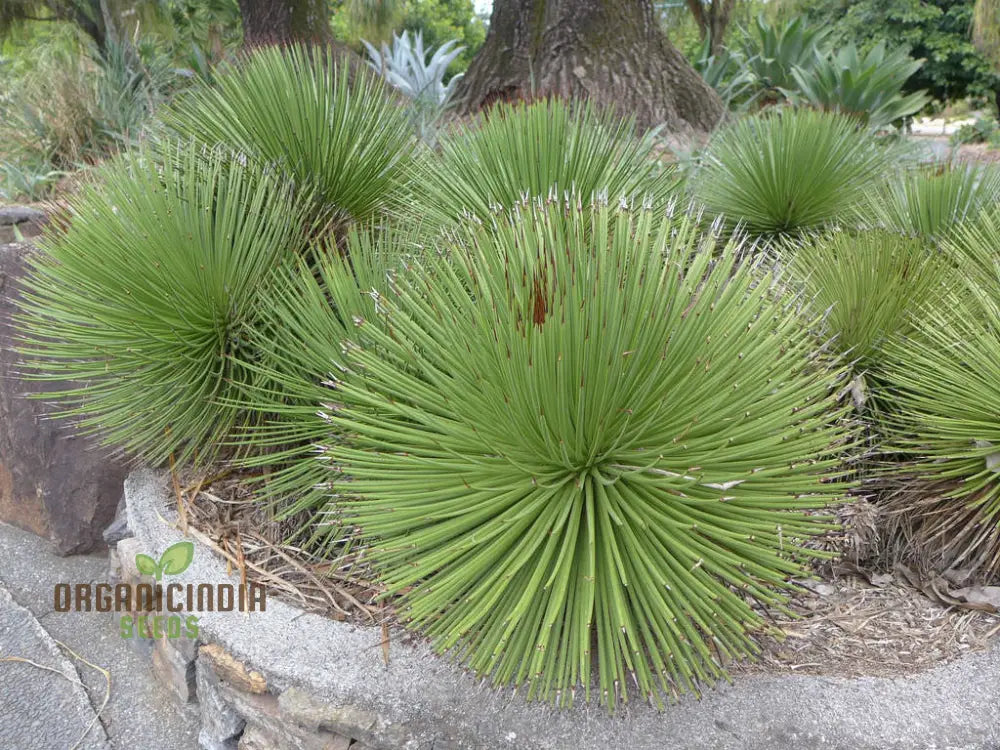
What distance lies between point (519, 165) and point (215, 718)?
1.92 meters

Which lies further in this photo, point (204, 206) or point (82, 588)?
point (82, 588)

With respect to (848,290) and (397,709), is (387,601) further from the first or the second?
(848,290)

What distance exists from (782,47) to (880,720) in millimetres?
7637

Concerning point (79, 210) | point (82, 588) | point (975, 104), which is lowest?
point (82, 588)

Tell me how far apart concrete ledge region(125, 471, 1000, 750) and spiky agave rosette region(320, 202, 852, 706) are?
141 millimetres

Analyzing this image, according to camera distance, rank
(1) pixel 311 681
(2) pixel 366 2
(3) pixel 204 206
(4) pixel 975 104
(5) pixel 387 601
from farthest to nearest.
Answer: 1. (4) pixel 975 104
2. (2) pixel 366 2
3. (3) pixel 204 206
4. (5) pixel 387 601
5. (1) pixel 311 681

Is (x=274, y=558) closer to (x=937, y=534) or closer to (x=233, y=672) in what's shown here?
(x=233, y=672)

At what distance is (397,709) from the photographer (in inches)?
71.4

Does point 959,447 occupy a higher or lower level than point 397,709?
higher

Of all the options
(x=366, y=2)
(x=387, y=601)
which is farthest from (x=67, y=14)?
(x=387, y=601)

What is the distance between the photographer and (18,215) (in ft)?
15.4

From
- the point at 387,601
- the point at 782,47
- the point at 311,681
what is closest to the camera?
the point at 311,681

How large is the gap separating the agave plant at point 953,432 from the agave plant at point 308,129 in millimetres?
1811

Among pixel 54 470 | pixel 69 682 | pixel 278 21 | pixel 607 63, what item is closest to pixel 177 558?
pixel 69 682
